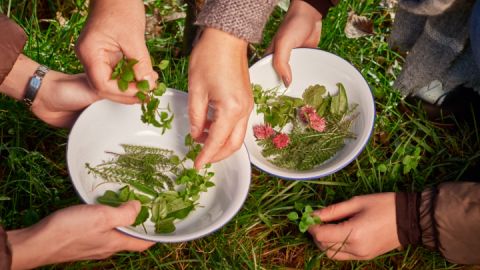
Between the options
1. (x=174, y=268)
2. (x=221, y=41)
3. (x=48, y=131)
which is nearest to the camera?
(x=221, y=41)

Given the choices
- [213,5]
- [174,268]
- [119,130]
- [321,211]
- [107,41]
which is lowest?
[174,268]

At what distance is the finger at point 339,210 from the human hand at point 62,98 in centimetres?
77

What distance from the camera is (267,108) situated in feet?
5.91

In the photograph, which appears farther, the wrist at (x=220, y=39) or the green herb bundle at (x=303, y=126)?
the green herb bundle at (x=303, y=126)

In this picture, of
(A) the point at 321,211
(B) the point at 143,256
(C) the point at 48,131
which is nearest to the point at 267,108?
(A) the point at 321,211

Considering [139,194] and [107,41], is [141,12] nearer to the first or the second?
[107,41]

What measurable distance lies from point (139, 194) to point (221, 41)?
1.66 feet

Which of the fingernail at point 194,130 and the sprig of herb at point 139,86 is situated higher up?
the sprig of herb at point 139,86

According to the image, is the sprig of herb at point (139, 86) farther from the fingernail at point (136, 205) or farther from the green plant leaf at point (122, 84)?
the fingernail at point (136, 205)

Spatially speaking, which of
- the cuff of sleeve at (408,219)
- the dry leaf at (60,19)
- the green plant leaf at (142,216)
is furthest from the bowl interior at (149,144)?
the dry leaf at (60,19)

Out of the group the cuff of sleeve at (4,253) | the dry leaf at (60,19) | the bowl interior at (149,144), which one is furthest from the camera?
the dry leaf at (60,19)

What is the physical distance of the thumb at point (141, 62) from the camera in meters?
1.48

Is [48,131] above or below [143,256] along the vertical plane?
above

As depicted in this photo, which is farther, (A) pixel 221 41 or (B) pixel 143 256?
(B) pixel 143 256
